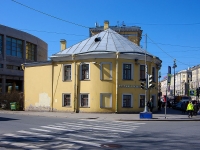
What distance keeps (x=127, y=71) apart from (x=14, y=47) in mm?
44884

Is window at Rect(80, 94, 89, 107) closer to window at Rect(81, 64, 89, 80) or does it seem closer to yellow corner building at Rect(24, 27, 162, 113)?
yellow corner building at Rect(24, 27, 162, 113)

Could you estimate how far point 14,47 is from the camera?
224 ft

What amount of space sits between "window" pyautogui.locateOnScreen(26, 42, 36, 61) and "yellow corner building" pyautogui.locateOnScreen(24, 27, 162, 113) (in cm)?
4253

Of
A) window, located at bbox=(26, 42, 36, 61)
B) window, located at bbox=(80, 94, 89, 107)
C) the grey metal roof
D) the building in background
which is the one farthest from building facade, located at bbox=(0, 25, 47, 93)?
window, located at bbox=(80, 94, 89, 107)

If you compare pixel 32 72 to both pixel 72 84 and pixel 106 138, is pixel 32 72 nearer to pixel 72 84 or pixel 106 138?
pixel 72 84

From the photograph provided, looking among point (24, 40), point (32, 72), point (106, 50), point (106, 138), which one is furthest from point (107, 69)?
point (24, 40)

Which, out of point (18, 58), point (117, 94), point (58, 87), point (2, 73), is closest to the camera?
point (117, 94)

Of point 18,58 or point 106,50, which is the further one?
point 18,58

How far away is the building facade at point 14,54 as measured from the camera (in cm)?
6412

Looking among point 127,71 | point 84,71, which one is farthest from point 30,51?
point 127,71

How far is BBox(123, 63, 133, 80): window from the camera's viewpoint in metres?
30.1

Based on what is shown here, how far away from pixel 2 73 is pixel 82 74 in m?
38.8

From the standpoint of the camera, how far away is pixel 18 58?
226 feet

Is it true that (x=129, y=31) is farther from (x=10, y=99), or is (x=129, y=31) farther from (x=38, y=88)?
(x=38, y=88)
